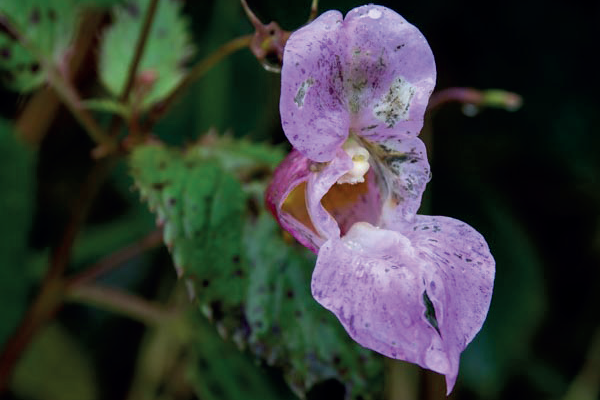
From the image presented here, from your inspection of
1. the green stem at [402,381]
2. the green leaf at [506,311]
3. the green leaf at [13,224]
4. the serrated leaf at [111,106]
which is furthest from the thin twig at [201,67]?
the green leaf at [506,311]

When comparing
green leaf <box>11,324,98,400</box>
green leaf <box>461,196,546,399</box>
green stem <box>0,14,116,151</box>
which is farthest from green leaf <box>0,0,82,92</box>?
green leaf <box>461,196,546,399</box>

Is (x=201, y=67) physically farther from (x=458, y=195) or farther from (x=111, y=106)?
(x=458, y=195)

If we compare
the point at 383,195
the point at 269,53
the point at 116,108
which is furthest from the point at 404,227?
the point at 116,108

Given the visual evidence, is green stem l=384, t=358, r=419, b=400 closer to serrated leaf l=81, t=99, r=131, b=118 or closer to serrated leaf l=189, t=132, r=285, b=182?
serrated leaf l=189, t=132, r=285, b=182

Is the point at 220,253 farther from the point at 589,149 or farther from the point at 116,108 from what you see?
the point at 589,149

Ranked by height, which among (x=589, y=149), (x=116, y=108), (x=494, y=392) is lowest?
(x=494, y=392)
